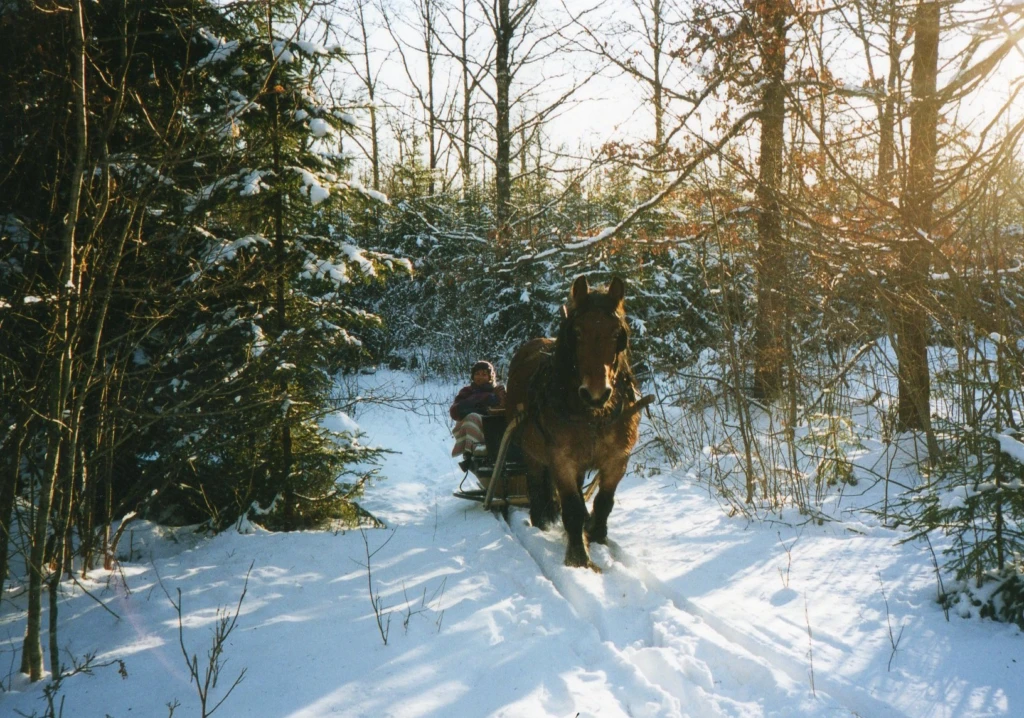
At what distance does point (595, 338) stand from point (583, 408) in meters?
0.64

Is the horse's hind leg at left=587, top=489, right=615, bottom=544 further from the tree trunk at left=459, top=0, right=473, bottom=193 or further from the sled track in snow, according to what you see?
the tree trunk at left=459, top=0, right=473, bottom=193

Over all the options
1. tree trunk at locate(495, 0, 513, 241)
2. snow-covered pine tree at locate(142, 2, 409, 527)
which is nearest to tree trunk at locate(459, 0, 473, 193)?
tree trunk at locate(495, 0, 513, 241)

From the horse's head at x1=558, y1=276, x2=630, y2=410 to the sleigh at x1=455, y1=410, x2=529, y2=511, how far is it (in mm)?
1609

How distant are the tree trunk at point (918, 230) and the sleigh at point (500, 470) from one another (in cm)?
331

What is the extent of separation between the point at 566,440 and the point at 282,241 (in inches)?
114

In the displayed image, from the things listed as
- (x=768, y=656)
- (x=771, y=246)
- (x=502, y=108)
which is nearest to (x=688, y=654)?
(x=768, y=656)

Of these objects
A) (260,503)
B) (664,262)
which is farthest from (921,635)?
(664,262)

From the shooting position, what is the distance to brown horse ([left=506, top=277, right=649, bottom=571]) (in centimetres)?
414

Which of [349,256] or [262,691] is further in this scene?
[349,256]

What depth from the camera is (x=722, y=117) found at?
8188mm

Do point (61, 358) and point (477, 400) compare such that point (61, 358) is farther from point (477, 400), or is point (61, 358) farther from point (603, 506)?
point (477, 400)

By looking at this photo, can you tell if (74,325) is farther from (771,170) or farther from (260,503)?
(771,170)

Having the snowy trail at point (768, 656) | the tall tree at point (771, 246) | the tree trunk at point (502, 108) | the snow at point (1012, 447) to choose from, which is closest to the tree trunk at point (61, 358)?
the snowy trail at point (768, 656)

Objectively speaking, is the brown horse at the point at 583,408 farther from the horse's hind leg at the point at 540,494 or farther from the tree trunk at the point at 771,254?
the tree trunk at the point at 771,254
